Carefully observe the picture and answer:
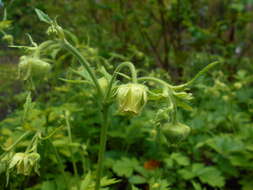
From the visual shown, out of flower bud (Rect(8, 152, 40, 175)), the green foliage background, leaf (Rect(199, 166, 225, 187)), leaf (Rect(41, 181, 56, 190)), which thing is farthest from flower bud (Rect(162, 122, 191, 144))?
leaf (Rect(199, 166, 225, 187))

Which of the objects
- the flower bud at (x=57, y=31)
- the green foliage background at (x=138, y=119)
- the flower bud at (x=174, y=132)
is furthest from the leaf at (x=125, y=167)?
the flower bud at (x=57, y=31)

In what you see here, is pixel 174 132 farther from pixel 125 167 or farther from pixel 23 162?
pixel 125 167

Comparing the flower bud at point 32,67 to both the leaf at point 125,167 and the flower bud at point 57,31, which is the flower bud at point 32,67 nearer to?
the flower bud at point 57,31

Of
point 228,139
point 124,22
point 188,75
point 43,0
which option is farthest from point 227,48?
point 43,0

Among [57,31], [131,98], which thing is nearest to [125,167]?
[131,98]

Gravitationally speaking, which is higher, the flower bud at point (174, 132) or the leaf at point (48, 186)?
the flower bud at point (174, 132)

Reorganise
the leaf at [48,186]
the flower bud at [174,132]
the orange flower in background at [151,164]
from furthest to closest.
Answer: the orange flower in background at [151,164] < the leaf at [48,186] < the flower bud at [174,132]

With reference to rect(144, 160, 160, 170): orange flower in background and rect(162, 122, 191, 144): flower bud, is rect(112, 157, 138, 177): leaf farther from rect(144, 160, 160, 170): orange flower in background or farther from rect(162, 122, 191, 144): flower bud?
rect(162, 122, 191, 144): flower bud

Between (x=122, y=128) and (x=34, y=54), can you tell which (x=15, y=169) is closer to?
(x=34, y=54)
